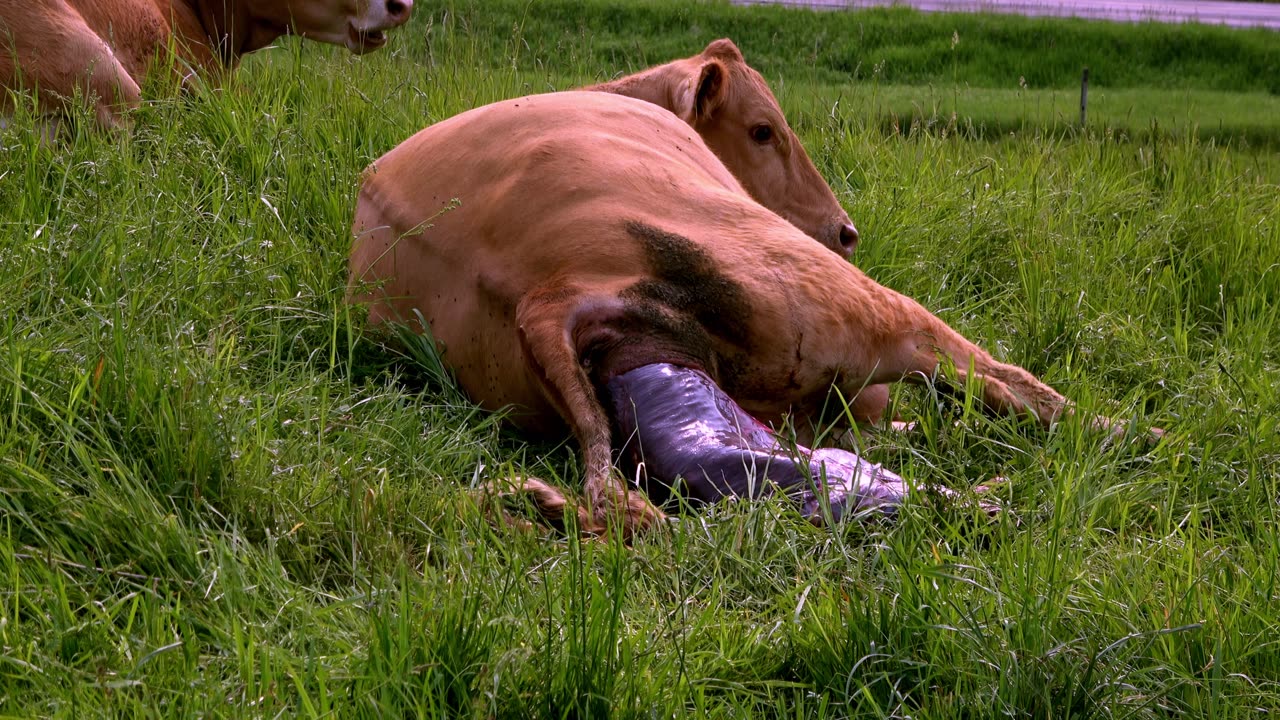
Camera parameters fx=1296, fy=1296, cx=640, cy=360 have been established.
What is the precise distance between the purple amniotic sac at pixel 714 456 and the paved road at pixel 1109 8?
1284 centimetres

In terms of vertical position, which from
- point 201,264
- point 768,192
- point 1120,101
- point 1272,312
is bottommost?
point 1120,101

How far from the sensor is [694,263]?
10.3ft

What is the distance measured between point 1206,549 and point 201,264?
2.62 meters

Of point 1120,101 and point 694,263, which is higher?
point 694,263

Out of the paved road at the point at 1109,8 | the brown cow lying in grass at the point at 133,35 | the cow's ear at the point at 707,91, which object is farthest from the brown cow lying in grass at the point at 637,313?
the paved road at the point at 1109,8

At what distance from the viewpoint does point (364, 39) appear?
6.06m

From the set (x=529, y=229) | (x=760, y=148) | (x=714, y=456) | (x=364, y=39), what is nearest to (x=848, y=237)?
(x=760, y=148)

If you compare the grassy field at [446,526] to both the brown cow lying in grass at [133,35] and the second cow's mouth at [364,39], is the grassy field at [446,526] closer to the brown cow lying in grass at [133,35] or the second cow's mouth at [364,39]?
the brown cow lying in grass at [133,35]

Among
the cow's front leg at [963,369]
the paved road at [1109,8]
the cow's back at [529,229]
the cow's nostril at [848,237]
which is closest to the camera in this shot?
the cow's back at [529,229]

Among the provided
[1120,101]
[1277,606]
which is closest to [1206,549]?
[1277,606]

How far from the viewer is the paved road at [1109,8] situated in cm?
1574

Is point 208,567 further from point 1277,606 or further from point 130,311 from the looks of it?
point 1277,606

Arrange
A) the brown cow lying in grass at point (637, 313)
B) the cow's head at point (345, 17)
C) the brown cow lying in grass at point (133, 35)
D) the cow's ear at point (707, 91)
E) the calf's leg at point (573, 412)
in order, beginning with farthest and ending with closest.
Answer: the cow's head at point (345, 17) < the cow's ear at point (707, 91) < the brown cow lying in grass at point (133, 35) < the brown cow lying in grass at point (637, 313) < the calf's leg at point (573, 412)

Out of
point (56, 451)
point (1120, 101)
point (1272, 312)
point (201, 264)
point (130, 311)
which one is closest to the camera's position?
point (56, 451)
